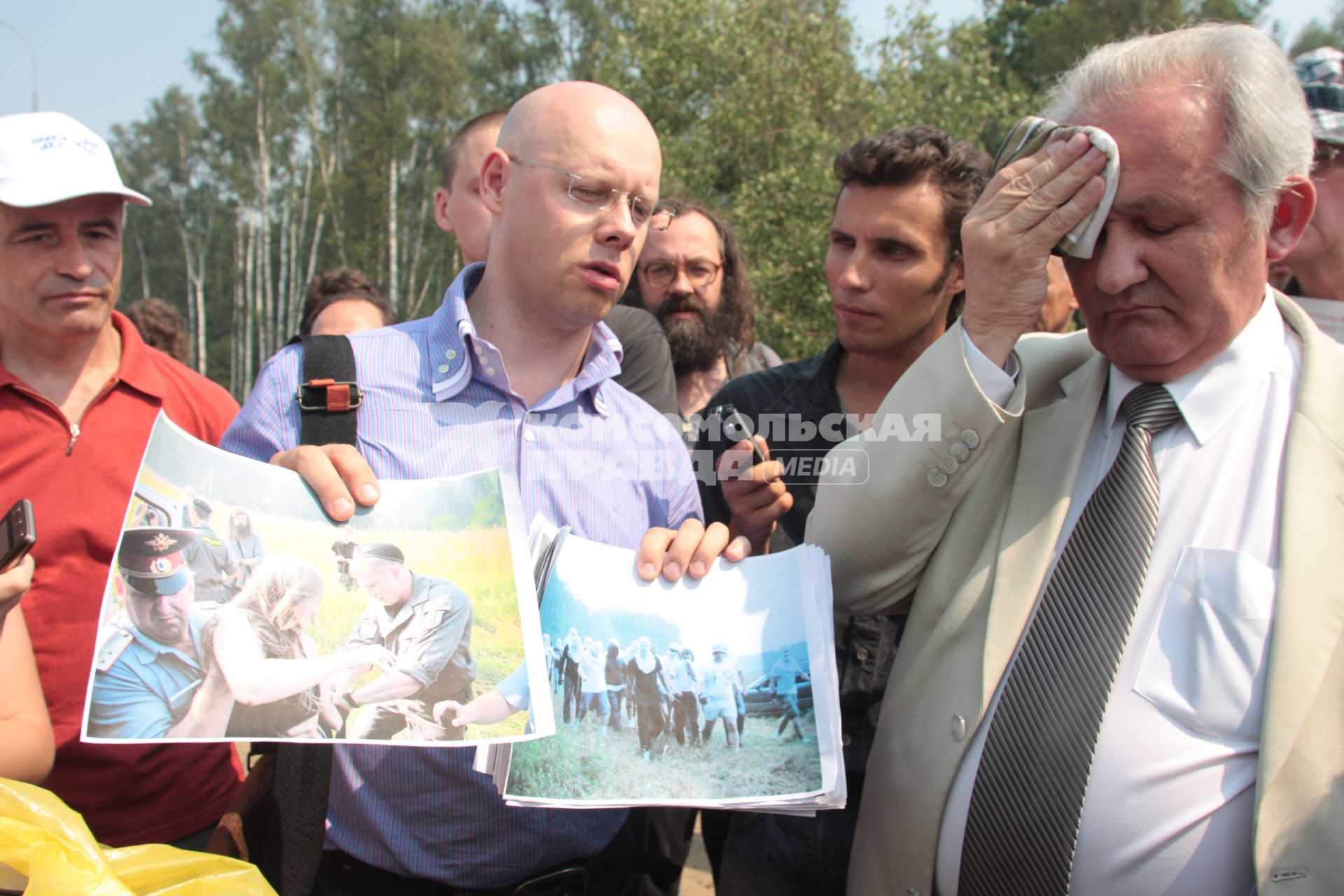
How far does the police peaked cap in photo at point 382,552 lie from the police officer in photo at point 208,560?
18cm

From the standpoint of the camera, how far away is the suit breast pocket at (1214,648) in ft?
5.19

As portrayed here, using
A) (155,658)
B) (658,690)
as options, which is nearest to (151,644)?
(155,658)

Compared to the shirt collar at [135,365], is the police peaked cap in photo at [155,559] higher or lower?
lower

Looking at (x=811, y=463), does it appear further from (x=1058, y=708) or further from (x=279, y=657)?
(x=279, y=657)

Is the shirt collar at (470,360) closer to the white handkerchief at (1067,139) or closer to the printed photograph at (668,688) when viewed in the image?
the printed photograph at (668,688)

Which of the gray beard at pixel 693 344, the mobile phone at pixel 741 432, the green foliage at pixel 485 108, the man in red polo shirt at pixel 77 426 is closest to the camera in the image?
the mobile phone at pixel 741 432

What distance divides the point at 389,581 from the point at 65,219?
164 cm

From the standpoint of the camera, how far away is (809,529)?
1947 millimetres

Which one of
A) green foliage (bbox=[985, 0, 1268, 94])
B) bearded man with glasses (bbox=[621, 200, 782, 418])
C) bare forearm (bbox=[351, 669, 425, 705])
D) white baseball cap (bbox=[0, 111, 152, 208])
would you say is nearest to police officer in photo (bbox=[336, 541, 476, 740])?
bare forearm (bbox=[351, 669, 425, 705])

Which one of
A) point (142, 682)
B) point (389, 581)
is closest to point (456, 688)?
point (389, 581)

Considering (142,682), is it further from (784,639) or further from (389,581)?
(784,639)

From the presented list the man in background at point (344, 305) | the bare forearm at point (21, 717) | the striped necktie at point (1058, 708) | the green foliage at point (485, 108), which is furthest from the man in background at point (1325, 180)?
the green foliage at point (485, 108)

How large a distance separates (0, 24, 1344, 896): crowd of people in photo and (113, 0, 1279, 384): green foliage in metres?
10.5

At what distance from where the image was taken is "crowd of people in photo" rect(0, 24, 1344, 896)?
1509 millimetres
